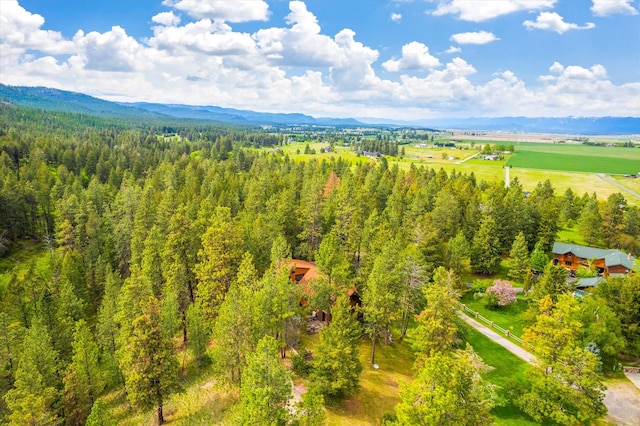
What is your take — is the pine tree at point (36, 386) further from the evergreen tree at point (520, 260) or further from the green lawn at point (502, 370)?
the evergreen tree at point (520, 260)

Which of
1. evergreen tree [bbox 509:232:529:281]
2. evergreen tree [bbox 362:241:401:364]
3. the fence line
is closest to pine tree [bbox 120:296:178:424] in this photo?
evergreen tree [bbox 362:241:401:364]

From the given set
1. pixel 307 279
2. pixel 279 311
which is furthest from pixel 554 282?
pixel 279 311

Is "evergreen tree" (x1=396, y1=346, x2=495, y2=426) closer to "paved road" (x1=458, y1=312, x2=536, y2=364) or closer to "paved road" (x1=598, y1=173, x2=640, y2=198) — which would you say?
"paved road" (x1=458, y1=312, x2=536, y2=364)

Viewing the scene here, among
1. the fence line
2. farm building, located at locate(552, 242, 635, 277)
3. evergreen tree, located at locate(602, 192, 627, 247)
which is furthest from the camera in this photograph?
evergreen tree, located at locate(602, 192, 627, 247)

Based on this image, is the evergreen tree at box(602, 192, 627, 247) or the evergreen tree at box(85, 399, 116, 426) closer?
the evergreen tree at box(85, 399, 116, 426)

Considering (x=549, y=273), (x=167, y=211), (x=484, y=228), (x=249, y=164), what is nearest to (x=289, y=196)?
(x=167, y=211)

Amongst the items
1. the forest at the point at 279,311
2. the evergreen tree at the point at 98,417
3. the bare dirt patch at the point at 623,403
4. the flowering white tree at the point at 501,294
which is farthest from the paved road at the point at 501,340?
the evergreen tree at the point at 98,417
